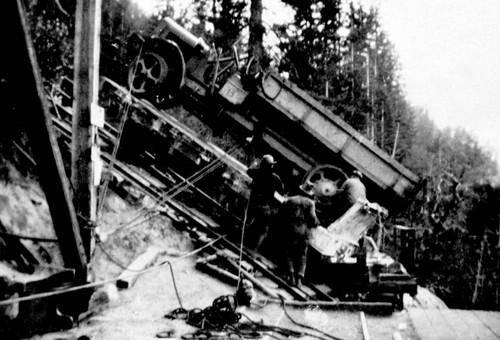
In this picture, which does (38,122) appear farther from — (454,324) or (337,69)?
(337,69)

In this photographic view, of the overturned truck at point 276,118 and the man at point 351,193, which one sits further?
the overturned truck at point 276,118

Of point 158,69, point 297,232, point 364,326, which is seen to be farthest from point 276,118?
point 364,326

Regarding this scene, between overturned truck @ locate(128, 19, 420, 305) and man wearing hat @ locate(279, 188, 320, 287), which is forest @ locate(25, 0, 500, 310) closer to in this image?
overturned truck @ locate(128, 19, 420, 305)

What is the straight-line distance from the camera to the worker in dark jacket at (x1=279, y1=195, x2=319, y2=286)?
7707 mm

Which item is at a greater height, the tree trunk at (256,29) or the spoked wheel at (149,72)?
the tree trunk at (256,29)

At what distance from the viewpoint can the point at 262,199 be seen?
329 inches

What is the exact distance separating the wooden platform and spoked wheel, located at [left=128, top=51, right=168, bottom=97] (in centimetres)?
751

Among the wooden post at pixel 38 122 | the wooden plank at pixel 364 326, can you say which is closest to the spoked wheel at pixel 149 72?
the wooden post at pixel 38 122

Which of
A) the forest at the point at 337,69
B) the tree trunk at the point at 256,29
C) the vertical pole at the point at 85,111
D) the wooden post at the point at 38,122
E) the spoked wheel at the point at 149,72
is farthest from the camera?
the tree trunk at the point at 256,29

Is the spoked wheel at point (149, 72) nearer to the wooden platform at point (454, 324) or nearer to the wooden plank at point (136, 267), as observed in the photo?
the wooden plank at point (136, 267)

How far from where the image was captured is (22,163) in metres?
6.95

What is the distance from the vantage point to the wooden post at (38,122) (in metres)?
3.60

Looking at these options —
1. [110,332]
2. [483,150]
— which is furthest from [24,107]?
[483,150]

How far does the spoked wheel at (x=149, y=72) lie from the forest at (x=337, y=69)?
3.27ft
